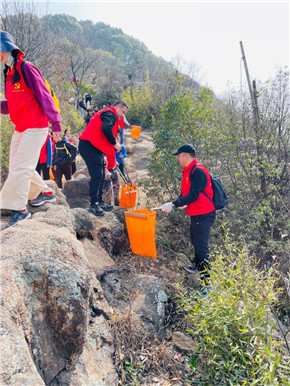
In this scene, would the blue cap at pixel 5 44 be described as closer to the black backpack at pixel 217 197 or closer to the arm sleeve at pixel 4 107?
the arm sleeve at pixel 4 107

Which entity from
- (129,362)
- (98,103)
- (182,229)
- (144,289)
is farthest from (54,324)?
(98,103)

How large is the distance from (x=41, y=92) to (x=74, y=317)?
81.2 inches

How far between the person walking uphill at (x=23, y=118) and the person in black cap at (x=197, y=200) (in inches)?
63.4

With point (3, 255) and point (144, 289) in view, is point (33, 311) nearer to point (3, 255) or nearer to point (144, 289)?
Result: point (3, 255)

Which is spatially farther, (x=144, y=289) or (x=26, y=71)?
(x=144, y=289)

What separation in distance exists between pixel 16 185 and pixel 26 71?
109cm

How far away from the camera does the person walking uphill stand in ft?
9.48

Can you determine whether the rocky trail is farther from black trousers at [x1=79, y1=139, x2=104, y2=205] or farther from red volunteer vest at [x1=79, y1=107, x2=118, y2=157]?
red volunteer vest at [x1=79, y1=107, x2=118, y2=157]

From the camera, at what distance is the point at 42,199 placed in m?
3.49

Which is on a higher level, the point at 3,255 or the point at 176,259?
the point at 3,255

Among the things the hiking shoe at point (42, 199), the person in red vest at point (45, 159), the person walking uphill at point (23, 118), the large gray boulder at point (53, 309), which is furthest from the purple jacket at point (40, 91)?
the person in red vest at point (45, 159)

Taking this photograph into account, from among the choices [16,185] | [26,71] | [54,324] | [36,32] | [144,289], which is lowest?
[144,289]

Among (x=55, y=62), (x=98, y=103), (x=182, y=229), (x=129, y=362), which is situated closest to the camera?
(x=129, y=362)

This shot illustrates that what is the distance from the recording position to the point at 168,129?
5461 millimetres
